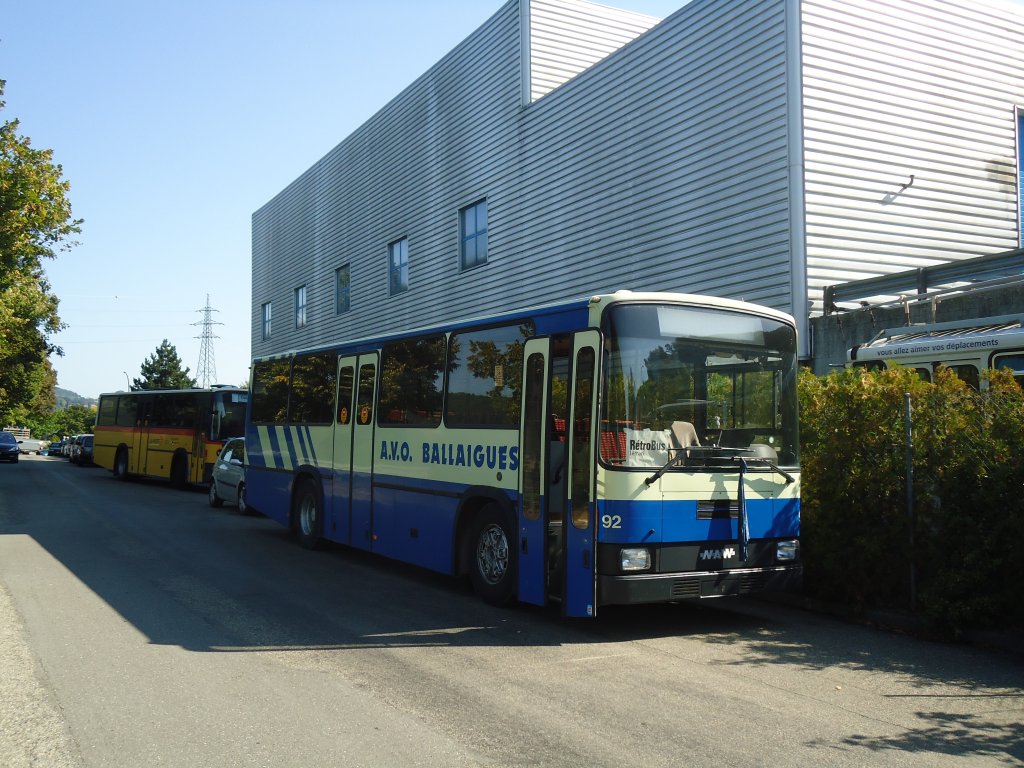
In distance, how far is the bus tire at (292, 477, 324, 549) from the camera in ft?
42.9

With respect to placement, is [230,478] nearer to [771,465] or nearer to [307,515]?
[307,515]

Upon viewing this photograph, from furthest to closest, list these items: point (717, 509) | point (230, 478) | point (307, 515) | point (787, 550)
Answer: point (230, 478), point (307, 515), point (787, 550), point (717, 509)

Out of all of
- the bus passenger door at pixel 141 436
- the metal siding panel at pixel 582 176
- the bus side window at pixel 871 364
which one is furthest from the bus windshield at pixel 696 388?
the bus passenger door at pixel 141 436

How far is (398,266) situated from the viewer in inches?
1064

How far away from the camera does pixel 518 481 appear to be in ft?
28.1

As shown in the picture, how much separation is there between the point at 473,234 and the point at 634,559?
16787 millimetres

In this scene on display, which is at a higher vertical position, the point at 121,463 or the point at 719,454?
the point at 719,454

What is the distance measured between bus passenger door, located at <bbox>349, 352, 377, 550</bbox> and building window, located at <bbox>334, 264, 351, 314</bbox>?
1841 cm

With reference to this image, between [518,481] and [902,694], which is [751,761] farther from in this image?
[518,481]

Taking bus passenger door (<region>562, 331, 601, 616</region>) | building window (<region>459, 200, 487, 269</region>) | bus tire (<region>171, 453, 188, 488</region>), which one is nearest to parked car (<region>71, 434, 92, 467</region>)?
bus tire (<region>171, 453, 188, 488</region>)

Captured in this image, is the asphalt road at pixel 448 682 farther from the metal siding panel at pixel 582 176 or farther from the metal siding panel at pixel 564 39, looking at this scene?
the metal siding panel at pixel 564 39

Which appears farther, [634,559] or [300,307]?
[300,307]

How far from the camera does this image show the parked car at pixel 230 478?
19312 mm

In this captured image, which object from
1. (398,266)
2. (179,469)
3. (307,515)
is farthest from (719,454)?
(179,469)
